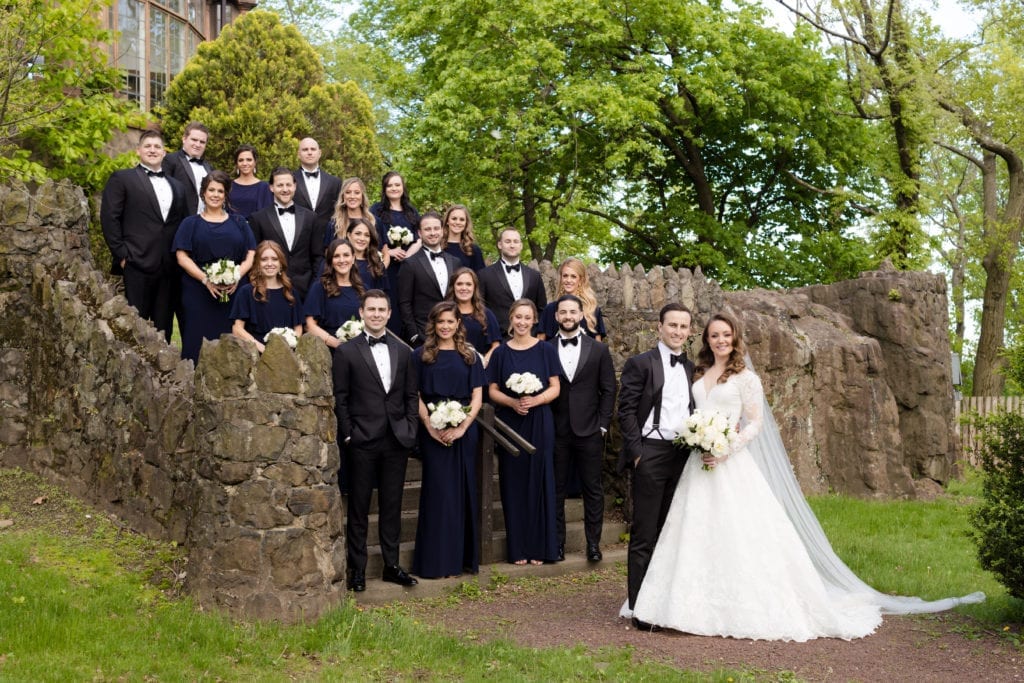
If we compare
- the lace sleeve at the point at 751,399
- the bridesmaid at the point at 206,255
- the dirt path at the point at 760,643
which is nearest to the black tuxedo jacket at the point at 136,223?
the bridesmaid at the point at 206,255

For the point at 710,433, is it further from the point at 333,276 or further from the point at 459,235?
the point at 459,235

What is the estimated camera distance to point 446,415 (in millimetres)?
8797

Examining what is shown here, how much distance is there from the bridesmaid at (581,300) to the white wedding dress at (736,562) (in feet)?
8.47

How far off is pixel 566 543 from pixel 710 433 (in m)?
2.87

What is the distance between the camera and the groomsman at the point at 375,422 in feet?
27.8

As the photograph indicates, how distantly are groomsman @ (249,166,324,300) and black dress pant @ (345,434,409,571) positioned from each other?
2311mm

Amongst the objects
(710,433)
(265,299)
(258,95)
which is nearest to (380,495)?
(265,299)

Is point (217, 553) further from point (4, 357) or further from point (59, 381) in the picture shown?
point (4, 357)

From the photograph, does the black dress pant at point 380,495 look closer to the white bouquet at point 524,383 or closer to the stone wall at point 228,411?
the stone wall at point 228,411

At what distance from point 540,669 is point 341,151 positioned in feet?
54.9

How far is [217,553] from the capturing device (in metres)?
7.65

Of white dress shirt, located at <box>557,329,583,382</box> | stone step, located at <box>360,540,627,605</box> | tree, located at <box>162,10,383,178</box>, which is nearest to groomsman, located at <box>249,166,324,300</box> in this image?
white dress shirt, located at <box>557,329,583,382</box>

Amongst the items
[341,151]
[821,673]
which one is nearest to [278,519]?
[821,673]

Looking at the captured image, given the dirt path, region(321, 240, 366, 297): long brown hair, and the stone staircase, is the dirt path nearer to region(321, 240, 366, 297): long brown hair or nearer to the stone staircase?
the stone staircase
